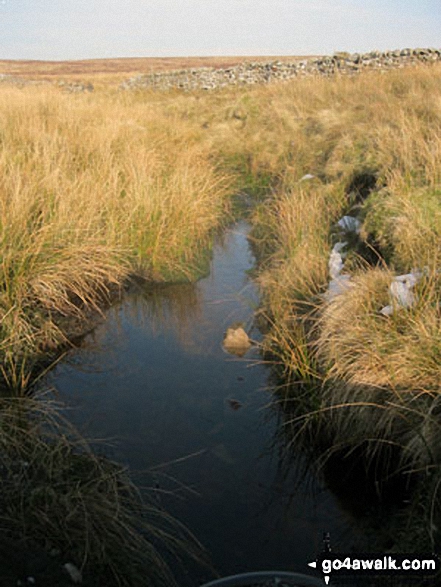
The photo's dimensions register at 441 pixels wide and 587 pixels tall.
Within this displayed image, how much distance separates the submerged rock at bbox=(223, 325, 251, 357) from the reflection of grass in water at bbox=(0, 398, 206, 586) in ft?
5.75

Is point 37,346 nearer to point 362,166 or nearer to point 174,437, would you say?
point 174,437

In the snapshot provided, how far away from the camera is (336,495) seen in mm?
3266

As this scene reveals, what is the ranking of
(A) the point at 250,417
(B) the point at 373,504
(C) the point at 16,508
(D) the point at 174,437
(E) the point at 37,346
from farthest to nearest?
(E) the point at 37,346, (A) the point at 250,417, (D) the point at 174,437, (B) the point at 373,504, (C) the point at 16,508

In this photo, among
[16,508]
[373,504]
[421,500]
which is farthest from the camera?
[373,504]

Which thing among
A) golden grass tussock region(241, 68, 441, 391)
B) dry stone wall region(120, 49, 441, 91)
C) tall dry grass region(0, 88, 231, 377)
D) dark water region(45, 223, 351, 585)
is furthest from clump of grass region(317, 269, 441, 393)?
dry stone wall region(120, 49, 441, 91)

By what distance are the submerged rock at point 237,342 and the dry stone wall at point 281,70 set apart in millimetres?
11843

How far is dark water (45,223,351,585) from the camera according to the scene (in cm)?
297

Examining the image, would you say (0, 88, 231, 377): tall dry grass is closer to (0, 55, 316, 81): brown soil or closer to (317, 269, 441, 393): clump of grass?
(317, 269, 441, 393): clump of grass

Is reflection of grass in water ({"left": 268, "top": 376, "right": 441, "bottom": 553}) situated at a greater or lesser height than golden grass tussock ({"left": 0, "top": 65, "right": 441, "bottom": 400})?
lesser

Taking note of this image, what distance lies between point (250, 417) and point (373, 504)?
104 centimetres

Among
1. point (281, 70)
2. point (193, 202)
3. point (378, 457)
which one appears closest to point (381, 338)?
point (378, 457)

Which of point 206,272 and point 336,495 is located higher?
point 206,272

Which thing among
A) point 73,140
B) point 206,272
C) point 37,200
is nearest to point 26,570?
point 37,200

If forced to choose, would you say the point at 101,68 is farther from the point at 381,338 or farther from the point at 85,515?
the point at 85,515
